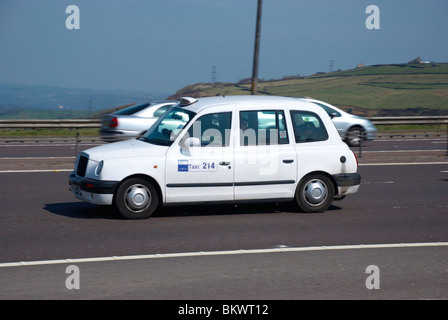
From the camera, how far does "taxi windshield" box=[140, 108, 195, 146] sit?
9617 mm

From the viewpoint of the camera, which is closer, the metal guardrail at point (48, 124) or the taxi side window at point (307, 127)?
the taxi side window at point (307, 127)

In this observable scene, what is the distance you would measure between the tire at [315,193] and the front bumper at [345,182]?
11 centimetres

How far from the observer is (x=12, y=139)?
2078 cm

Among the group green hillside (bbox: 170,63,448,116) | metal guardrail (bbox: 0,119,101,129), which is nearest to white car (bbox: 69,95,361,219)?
metal guardrail (bbox: 0,119,101,129)

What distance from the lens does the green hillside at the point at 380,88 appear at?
4225 centimetres

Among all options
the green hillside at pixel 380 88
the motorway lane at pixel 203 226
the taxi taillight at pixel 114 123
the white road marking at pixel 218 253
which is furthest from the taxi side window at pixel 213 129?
the green hillside at pixel 380 88

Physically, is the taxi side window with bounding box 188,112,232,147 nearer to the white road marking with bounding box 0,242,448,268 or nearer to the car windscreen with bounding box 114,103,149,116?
the white road marking with bounding box 0,242,448,268

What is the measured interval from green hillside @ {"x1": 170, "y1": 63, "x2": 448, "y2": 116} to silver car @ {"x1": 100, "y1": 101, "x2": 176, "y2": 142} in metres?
17.9

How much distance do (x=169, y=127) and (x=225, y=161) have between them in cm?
102

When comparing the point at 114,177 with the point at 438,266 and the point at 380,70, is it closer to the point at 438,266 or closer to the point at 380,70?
the point at 438,266

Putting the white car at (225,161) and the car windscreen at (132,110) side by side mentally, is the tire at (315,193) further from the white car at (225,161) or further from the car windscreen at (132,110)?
the car windscreen at (132,110)

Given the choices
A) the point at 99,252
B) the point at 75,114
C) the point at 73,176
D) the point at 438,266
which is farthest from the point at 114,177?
the point at 75,114

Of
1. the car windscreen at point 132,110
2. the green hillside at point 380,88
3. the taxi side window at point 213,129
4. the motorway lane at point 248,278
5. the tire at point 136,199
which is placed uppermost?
the green hillside at point 380,88

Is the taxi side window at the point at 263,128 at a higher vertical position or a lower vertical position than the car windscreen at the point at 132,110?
lower
